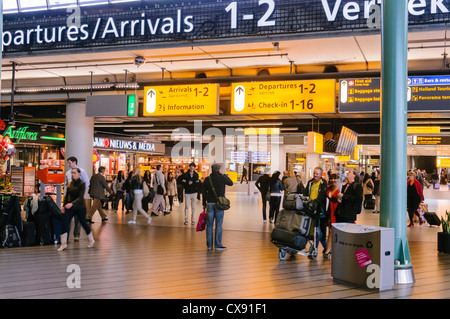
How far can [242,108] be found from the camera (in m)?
11.9

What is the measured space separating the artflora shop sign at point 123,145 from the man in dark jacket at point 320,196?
16.1 meters

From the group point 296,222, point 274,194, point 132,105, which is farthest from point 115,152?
point 296,222

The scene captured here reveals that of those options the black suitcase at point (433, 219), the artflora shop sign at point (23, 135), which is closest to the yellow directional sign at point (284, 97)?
the black suitcase at point (433, 219)

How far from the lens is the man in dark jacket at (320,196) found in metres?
8.76

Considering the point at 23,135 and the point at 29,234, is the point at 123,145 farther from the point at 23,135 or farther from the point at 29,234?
the point at 29,234

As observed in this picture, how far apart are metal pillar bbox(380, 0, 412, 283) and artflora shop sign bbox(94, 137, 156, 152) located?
18.3m

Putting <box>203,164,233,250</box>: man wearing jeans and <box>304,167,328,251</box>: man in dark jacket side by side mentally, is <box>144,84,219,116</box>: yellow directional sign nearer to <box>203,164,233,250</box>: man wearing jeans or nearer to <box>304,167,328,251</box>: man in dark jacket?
<box>203,164,233,250</box>: man wearing jeans

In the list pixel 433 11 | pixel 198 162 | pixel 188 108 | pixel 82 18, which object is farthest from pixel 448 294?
pixel 198 162

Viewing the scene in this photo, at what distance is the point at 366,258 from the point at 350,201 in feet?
7.48

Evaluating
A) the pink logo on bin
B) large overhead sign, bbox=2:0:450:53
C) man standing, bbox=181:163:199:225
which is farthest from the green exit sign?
the pink logo on bin

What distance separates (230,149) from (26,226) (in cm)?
2886

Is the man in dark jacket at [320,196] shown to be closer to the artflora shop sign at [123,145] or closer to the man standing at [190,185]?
the man standing at [190,185]

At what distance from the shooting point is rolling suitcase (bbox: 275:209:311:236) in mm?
8469

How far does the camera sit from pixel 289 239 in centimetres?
834
